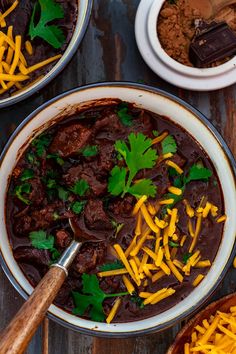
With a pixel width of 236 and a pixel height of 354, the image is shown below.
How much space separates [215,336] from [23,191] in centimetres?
80

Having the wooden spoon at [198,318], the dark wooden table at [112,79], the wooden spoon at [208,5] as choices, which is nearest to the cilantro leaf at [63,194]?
the dark wooden table at [112,79]

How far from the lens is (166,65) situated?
227 centimetres

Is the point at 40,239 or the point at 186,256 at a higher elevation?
the point at 40,239

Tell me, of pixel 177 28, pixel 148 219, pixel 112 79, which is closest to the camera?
pixel 148 219

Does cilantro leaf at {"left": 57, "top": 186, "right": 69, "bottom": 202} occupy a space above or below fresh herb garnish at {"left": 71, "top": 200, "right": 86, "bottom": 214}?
above

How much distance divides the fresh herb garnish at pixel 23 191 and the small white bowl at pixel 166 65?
60 cm

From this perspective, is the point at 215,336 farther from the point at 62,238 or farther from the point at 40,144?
the point at 40,144

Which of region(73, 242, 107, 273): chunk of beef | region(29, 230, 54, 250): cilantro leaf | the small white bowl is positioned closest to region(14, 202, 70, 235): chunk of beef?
region(29, 230, 54, 250): cilantro leaf

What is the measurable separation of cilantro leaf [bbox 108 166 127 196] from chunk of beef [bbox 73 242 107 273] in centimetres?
19

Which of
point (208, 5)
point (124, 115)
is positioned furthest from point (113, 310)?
point (208, 5)

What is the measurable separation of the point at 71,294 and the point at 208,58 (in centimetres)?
93

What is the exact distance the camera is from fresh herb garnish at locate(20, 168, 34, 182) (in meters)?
2.16

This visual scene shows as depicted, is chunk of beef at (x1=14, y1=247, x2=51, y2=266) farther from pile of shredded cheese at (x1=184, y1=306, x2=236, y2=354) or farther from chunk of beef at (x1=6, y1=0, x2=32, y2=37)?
chunk of beef at (x1=6, y1=0, x2=32, y2=37)

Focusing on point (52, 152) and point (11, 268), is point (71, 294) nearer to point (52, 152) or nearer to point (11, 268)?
point (11, 268)
